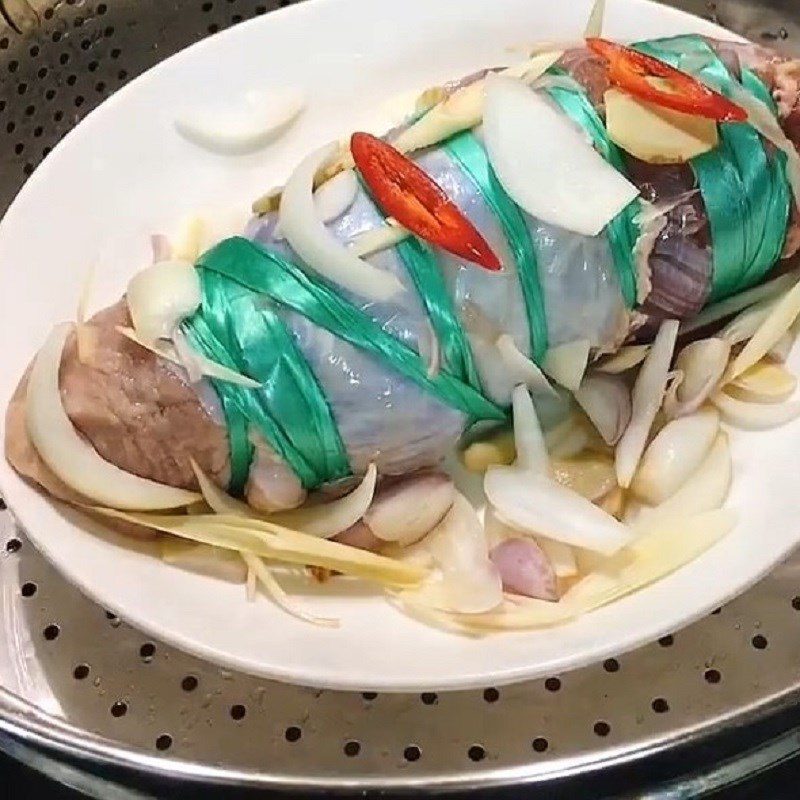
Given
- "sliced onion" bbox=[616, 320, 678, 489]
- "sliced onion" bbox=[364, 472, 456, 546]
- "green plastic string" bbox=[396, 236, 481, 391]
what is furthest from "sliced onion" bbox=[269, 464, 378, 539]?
"sliced onion" bbox=[616, 320, 678, 489]

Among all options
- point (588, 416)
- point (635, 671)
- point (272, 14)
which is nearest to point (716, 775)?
point (635, 671)

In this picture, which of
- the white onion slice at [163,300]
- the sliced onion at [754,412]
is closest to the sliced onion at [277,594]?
the white onion slice at [163,300]

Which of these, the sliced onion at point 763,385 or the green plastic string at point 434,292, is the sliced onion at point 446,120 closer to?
the green plastic string at point 434,292

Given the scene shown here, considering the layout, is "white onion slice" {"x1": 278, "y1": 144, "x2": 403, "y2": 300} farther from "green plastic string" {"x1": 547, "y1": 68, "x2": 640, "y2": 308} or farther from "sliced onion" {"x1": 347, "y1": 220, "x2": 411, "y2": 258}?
"green plastic string" {"x1": 547, "y1": 68, "x2": 640, "y2": 308}

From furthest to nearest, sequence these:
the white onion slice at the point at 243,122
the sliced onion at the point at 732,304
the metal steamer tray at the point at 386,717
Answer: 1. the white onion slice at the point at 243,122
2. the sliced onion at the point at 732,304
3. the metal steamer tray at the point at 386,717

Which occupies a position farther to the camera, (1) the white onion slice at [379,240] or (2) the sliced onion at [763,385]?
(2) the sliced onion at [763,385]

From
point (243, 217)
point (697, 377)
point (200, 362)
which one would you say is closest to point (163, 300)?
point (200, 362)

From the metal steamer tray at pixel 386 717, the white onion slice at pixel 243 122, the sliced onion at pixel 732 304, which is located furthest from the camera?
the white onion slice at pixel 243 122

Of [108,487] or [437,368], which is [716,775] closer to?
[437,368]
